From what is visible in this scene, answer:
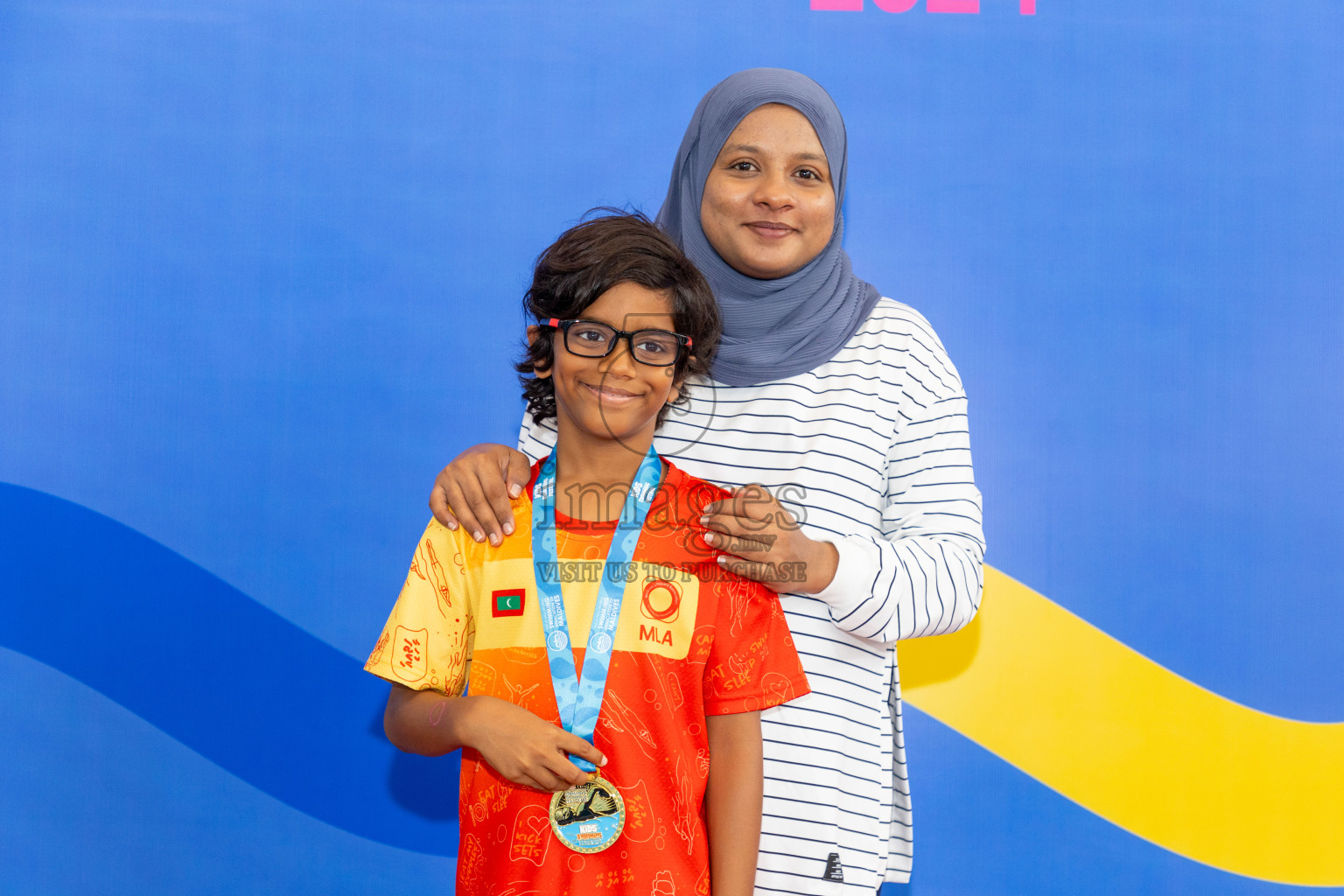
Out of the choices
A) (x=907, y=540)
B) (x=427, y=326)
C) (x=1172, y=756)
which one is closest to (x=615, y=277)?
(x=907, y=540)

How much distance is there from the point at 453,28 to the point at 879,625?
1.85 m

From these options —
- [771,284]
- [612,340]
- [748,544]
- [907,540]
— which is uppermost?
[771,284]

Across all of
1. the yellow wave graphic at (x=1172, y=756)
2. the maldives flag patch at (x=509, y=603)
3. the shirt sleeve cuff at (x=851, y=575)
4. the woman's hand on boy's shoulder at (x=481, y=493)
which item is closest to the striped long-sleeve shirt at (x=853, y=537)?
the shirt sleeve cuff at (x=851, y=575)

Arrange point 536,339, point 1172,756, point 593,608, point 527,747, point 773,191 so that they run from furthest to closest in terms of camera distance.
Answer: point 1172,756 → point 773,191 → point 536,339 → point 593,608 → point 527,747

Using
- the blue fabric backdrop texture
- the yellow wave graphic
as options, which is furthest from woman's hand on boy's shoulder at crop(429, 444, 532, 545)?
the yellow wave graphic

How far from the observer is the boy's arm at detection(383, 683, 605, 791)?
1.07 m

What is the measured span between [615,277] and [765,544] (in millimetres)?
404

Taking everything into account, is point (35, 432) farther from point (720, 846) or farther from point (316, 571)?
point (720, 846)

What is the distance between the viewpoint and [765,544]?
1146mm

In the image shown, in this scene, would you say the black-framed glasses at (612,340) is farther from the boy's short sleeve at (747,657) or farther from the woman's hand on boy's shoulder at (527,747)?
the woman's hand on boy's shoulder at (527,747)

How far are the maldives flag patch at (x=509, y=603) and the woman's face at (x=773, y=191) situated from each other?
0.63m

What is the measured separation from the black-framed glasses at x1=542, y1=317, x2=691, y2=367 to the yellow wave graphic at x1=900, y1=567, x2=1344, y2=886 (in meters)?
1.49

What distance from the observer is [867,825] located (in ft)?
4.37

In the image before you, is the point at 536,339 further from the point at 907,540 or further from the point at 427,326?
the point at 427,326
